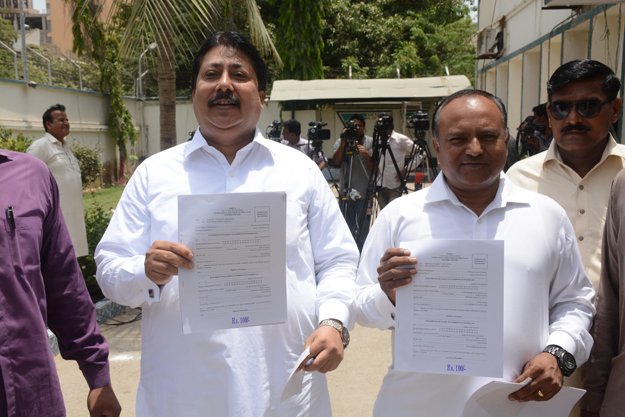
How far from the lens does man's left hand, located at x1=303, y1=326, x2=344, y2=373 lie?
1801mm

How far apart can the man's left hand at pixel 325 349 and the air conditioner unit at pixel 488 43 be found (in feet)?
48.2

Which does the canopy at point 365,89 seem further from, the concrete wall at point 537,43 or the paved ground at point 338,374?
the paved ground at point 338,374

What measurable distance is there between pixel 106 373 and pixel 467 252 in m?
1.14

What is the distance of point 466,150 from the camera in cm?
191

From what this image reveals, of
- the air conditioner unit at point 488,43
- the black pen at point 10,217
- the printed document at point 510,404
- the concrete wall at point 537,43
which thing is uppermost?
the air conditioner unit at point 488,43

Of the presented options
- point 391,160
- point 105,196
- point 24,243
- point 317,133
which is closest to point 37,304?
point 24,243

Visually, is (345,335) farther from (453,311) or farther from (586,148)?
(586,148)

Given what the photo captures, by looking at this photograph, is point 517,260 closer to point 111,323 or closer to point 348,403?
point 348,403

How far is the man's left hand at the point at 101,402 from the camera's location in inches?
76.5

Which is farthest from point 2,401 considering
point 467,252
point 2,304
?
point 467,252

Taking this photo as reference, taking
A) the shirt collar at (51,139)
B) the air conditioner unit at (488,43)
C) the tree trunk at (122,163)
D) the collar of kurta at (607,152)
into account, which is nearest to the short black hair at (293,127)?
the shirt collar at (51,139)

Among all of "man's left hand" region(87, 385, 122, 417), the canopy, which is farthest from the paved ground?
the canopy

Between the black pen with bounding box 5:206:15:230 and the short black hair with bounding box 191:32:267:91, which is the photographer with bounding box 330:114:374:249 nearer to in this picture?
the short black hair with bounding box 191:32:267:91

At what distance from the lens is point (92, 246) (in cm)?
690
